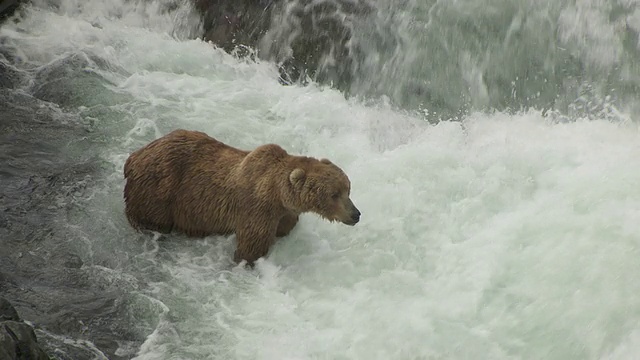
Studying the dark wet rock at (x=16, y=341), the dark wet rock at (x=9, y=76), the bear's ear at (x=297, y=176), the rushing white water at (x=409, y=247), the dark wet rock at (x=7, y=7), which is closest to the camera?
the dark wet rock at (x=16, y=341)

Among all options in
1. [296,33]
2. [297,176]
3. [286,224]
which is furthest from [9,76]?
[297,176]

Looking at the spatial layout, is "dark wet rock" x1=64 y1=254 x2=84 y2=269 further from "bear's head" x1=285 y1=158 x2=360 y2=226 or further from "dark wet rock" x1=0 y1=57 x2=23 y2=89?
"dark wet rock" x1=0 y1=57 x2=23 y2=89

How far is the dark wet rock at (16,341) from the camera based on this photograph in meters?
4.47

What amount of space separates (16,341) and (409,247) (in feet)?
10.4

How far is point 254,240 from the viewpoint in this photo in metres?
6.43

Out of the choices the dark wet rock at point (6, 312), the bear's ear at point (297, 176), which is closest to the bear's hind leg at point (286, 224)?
the bear's ear at point (297, 176)

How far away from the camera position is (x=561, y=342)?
17.5ft

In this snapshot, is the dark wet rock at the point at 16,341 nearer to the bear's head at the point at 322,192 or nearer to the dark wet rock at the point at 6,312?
the dark wet rock at the point at 6,312

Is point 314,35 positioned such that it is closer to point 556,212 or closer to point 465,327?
point 556,212

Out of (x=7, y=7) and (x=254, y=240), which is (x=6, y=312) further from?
(x=7, y=7)

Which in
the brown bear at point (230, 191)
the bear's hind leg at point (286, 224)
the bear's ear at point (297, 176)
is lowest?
the bear's hind leg at point (286, 224)

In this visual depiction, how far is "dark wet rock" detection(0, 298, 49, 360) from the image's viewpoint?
4.47m

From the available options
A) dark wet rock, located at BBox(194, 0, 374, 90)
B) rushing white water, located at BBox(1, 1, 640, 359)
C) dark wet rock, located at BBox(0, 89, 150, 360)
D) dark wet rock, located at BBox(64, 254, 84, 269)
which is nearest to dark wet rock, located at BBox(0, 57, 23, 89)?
dark wet rock, located at BBox(0, 89, 150, 360)

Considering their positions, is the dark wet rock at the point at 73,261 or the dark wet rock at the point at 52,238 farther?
the dark wet rock at the point at 73,261
